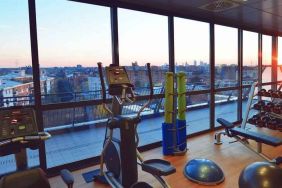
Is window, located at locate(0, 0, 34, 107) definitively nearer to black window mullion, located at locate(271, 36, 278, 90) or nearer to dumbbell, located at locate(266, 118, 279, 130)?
dumbbell, located at locate(266, 118, 279, 130)

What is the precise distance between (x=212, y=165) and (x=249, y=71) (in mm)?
4051

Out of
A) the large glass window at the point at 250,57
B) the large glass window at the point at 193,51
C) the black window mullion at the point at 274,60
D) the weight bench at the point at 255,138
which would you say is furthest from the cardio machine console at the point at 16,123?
the black window mullion at the point at 274,60

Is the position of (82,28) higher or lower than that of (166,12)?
lower

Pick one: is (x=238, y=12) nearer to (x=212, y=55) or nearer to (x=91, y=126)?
(x=212, y=55)

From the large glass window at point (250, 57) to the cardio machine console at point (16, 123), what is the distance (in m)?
5.34

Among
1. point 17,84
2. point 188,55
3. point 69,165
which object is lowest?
point 69,165

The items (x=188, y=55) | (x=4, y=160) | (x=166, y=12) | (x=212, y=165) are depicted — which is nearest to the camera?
(x=212, y=165)

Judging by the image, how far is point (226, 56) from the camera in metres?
5.56

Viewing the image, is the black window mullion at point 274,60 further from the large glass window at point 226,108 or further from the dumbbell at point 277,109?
the dumbbell at point 277,109

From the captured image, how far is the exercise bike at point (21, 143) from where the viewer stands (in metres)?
1.78

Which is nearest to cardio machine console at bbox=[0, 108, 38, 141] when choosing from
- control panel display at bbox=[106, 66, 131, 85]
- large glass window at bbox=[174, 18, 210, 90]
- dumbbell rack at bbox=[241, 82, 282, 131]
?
control panel display at bbox=[106, 66, 131, 85]

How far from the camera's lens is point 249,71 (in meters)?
6.22

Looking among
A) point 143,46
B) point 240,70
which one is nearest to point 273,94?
point 240,70

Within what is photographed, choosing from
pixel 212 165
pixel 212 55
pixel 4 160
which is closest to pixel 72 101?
pixel 4 160
